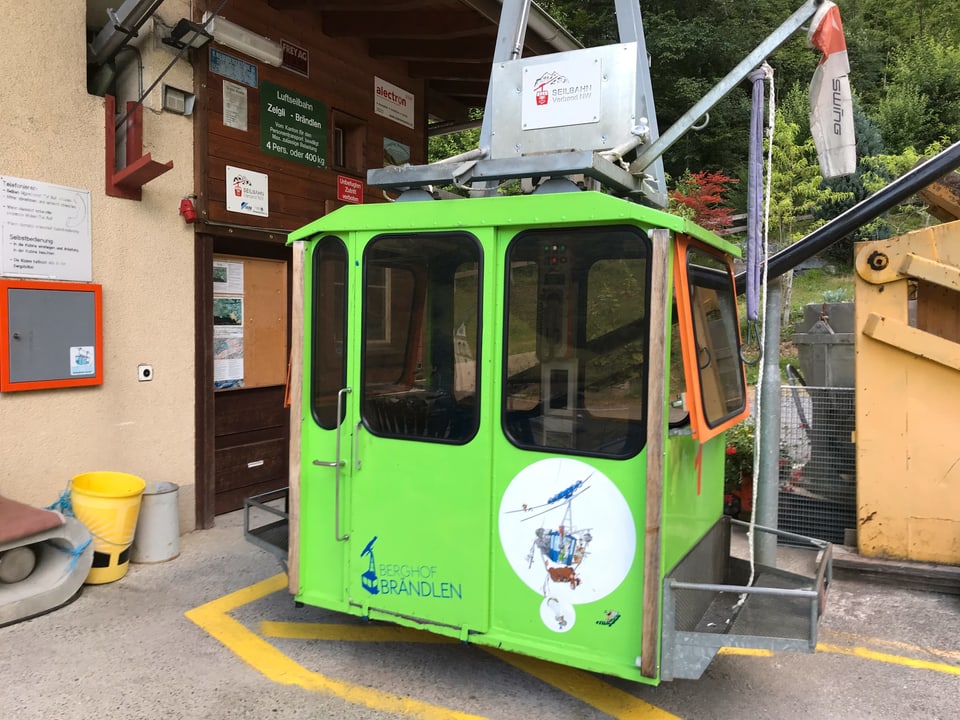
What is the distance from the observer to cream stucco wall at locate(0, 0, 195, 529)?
4371 millimetres

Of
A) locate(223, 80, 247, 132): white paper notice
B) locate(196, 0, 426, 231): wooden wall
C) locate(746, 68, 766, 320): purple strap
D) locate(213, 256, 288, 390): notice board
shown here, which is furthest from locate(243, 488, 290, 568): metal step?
locate(223, 80, 247, 132): white paper notice

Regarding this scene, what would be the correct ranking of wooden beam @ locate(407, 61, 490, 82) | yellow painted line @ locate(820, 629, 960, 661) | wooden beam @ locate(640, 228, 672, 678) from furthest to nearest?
wooden beam @ locate(407, 61, 490, 82), yellow painted line @ locate(820, 629, 960, 661), wooden beam @ locate(640, 228, 672, 678)

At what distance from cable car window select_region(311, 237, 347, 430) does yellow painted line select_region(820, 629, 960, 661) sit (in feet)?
9.76

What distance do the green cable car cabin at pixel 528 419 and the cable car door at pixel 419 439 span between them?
0.03 ft

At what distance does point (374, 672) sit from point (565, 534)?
131 cm

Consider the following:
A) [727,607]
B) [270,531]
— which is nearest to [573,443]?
[727,607]

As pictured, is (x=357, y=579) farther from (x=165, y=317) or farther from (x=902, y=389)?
(x=902, y=389)

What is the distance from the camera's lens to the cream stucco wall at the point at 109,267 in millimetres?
4371

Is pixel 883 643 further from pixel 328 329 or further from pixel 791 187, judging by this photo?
pixel 791 187

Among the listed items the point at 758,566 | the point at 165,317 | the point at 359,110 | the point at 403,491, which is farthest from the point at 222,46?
the point at 758,566

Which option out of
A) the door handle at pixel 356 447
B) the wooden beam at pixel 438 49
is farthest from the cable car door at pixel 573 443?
the wooden beam at pixel 438 49

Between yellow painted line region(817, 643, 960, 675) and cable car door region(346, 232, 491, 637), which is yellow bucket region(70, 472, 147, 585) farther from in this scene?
yellow painted line region(817, 643, 960, 675)

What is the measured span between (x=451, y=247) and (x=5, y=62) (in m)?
3.25

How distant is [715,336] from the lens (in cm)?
336
